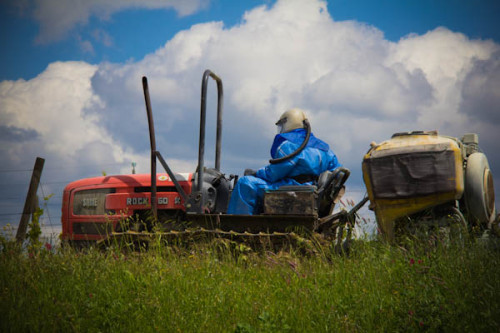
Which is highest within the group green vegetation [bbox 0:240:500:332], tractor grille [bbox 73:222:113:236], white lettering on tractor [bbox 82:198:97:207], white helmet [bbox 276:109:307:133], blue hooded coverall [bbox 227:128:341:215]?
white helmet [bbox 276:109:307:133]

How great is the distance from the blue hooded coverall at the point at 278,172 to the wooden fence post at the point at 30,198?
13.3ft

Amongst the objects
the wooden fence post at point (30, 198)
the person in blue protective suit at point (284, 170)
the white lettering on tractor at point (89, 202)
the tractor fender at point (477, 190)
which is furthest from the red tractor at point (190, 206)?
the wooden fence post at point (30, 198)

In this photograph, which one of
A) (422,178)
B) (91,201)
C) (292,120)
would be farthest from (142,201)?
(422,178)

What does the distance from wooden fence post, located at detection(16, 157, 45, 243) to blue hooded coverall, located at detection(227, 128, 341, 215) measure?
405 cm

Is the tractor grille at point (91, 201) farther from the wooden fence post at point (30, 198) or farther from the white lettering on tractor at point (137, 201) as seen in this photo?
the wooden fence post at point (30, 198)

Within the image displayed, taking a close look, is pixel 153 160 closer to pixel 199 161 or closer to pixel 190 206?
pixel 199 161

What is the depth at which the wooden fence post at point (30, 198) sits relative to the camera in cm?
794

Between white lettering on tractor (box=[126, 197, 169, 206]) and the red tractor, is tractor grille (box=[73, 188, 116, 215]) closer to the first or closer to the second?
the red tractor

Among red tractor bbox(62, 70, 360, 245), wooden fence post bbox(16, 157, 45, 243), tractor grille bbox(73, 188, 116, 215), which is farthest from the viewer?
wooden fence post bbox(16, 157, 45, 243)

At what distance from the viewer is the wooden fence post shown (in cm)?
794

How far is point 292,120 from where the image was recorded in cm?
650

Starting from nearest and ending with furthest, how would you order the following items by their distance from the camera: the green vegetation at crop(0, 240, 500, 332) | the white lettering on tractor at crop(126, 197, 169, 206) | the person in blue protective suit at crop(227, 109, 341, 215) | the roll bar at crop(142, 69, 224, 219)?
1. the green vegetation at crop(0, 240, 500, 332)
2. the person in blue protective suit at crop(227, 109, 341, 215)
3. the roll bar at crop(142, 69, 224, 219)
4. the white lettering on tractor at crop(126, 197, 169, 206)

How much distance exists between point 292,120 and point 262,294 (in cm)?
299

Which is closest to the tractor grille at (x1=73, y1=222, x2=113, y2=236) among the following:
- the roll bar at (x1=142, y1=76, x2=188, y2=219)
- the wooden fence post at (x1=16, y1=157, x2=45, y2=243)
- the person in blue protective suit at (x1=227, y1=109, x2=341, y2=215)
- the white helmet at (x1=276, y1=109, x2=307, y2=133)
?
the roll bar at (x1=142, y1=76, x2=188, y2=219)
